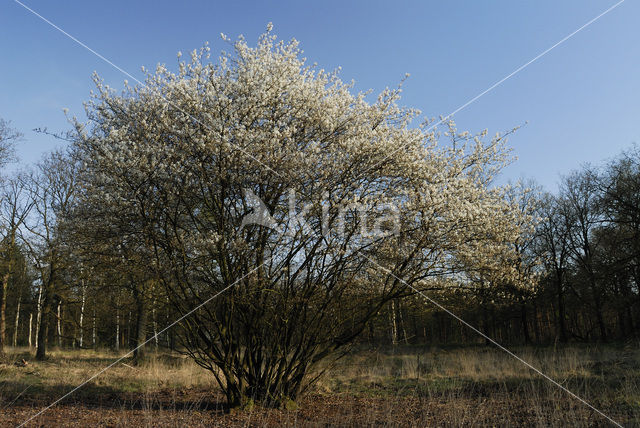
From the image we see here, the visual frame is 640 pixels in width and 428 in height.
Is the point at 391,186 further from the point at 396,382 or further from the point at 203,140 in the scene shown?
the point at 396,382

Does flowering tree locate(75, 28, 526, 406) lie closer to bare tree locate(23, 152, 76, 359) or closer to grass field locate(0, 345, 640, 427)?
grass field locate(0, 345, 640, 427)

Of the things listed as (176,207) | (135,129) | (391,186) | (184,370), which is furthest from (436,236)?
(184,370)

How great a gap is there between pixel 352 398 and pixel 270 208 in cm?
323

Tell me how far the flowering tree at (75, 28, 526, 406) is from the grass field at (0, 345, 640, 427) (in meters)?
0.97

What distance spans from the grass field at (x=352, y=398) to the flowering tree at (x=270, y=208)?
97cm

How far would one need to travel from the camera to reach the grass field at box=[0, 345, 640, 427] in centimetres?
621

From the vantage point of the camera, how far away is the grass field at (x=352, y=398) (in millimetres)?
6215

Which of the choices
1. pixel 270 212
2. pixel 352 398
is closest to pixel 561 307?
pixel 352 398

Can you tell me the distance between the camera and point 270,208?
23.3 ft

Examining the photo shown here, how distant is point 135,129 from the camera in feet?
21.9

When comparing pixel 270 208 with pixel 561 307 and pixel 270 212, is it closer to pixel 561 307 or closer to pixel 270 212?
pixel 270 212

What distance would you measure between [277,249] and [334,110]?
245 centimetres

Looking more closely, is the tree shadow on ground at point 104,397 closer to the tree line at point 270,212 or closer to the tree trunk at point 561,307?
the tree line at point 270,212

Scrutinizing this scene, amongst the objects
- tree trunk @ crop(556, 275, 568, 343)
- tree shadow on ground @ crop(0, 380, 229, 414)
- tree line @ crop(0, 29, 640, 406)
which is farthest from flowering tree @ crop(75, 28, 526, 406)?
tree trunk @ crop(556, 275, 568, 343)
